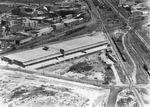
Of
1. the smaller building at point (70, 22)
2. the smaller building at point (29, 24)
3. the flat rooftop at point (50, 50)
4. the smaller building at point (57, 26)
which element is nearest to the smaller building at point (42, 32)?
the smaller building at point (57, 26)

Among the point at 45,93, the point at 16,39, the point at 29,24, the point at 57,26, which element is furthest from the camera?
the point at 29,24

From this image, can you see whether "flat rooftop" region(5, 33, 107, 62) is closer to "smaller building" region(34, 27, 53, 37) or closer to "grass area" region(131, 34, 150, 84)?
"grass area" region(131, 34, 150, 84)

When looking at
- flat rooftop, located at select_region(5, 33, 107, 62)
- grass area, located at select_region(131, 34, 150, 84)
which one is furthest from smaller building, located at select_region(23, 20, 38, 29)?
grass area, located at select_region(131, 34, 150, 84)

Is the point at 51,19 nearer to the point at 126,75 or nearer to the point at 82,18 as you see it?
the point at 82,18

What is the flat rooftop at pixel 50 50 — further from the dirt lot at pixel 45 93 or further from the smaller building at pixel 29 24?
the smaller building at pixel 29 24

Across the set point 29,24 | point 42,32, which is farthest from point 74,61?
point 29,24

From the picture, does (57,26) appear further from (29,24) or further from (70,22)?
(29,24)

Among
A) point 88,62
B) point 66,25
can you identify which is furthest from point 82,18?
point 88,62

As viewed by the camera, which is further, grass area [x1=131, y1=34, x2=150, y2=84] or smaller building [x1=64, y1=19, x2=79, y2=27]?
smaller building [x1=64, y1=19, x2=79, y2=27]
